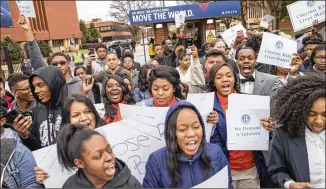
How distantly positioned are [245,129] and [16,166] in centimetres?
166

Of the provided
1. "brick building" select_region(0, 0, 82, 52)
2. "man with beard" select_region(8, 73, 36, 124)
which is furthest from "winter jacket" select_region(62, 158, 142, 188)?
"brick building" select_region(0, 0, 82, 52)

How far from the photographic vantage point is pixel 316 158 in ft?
6.25

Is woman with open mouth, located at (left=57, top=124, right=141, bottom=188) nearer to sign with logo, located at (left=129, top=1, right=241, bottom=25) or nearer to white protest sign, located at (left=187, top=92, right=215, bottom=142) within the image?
white protest sign, located at (left=187, top=92, right=215, bottom=142)

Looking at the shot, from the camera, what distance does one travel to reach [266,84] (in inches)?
126

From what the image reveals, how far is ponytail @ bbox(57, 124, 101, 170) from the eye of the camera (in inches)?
74.2

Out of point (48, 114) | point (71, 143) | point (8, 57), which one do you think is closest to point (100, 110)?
point (48, 114)

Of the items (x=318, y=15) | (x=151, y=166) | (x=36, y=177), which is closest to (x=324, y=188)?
(x=151, y=166)

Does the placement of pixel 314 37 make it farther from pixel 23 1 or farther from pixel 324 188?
pixel 23 1

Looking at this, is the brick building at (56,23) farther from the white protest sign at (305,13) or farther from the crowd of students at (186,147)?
the crowd of students at (186,147)

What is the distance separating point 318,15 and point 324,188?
3.50 metres

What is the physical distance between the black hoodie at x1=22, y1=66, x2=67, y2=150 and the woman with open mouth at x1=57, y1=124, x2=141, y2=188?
82cm

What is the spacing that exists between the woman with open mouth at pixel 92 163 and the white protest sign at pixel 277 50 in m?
2.46

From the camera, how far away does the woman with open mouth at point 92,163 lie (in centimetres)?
181

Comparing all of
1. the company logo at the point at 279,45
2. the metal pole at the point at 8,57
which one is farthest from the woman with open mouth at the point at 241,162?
the metal pole at the point at 8,57
